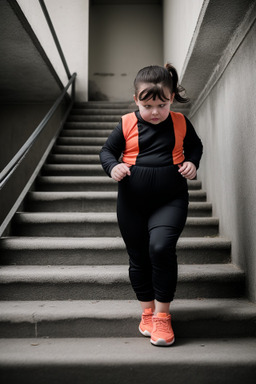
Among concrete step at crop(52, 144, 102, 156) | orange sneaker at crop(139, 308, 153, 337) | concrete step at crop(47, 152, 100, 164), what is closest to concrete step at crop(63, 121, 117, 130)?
concrete step at crop(52, 144, 102, 156)

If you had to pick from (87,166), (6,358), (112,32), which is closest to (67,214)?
(87,166)

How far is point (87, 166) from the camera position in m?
3.78

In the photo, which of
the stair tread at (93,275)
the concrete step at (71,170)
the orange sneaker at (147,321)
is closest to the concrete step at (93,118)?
the concrete step at (71,170)

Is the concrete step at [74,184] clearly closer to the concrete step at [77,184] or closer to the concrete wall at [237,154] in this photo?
the concrete step at [77,184]

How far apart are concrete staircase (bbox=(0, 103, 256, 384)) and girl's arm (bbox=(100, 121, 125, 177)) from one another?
0.81 m

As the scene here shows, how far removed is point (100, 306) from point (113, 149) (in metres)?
0.92

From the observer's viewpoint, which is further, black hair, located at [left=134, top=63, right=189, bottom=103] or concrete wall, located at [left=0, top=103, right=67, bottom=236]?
concrete wall, located at [left=0, top=103, right=67, bottom=236]

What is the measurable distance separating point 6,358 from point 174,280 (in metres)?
0.85

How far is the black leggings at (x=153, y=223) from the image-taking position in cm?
160

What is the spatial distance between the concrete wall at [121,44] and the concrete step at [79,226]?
5176 mm

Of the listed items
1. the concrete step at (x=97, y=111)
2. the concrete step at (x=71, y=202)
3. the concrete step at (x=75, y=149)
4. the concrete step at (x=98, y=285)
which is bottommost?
the concrete step at (x=98, y=285)

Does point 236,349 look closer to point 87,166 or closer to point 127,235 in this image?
point 127,235

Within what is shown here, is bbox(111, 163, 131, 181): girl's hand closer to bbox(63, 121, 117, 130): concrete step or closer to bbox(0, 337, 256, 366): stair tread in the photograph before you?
bbox(0, 337, 256, 366): stair tread

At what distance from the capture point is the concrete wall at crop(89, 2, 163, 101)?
751 centimetres
